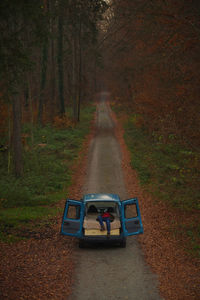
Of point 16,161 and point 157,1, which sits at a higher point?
point 157,1

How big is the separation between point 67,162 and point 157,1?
48.3ft

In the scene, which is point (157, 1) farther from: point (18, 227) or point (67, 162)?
point (67, 162)

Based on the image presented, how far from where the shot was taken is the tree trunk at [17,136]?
59.9 feet

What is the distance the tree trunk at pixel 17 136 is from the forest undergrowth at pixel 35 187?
0.59 meters

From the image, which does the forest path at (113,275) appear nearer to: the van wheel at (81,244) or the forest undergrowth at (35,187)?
the van wheel at (81,244)

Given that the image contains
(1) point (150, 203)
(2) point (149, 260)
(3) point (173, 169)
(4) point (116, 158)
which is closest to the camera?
(2) point (149, 260)

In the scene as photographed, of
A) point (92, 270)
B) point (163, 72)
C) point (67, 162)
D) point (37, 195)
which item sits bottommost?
point (92, 270)

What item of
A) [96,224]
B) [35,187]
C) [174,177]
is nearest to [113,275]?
[96,224]

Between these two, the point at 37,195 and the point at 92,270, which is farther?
the point at 37,195

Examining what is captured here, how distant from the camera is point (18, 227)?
12766 millimetres

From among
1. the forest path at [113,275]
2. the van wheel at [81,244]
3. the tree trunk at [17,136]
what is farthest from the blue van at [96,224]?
the tree trunk at [17,136]

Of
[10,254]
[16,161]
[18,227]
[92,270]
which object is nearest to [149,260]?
[92,270]

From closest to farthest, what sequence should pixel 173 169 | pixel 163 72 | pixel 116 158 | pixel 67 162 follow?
pixel 163 72
pixel 173 169
pixel 67 162
pixel 116 158

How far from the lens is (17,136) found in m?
18.5
